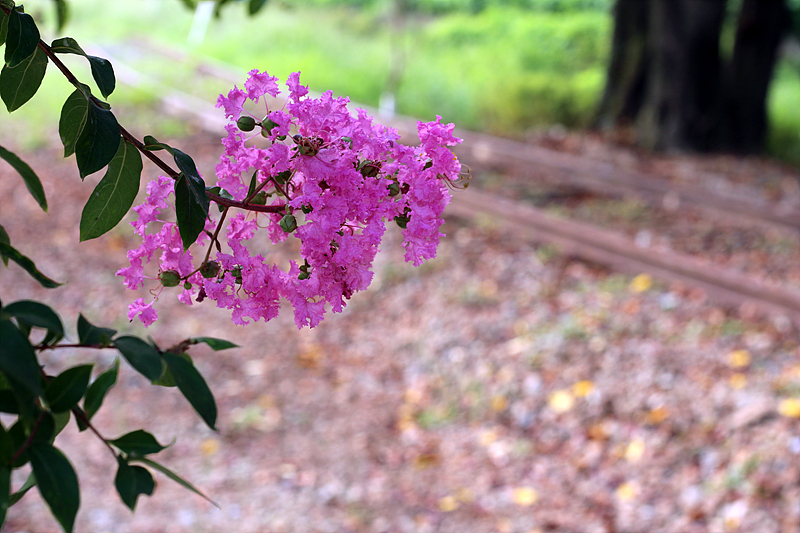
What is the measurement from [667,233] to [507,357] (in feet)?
5.86

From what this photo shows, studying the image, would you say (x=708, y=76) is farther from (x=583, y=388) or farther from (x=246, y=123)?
(x=246, y=123)

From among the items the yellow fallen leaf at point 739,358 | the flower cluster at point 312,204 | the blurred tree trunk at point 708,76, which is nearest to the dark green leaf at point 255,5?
the flower cluster at point 312,204

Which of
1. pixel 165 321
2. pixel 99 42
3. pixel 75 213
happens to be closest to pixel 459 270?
pixel 165 321

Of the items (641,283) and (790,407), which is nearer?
(790,407)

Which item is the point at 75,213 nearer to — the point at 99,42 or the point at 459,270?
the point at 459,270

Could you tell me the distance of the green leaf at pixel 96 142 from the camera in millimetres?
666

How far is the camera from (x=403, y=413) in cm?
322

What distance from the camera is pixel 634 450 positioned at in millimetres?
2781

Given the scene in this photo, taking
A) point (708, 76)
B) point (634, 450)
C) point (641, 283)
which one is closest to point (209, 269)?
point (634, 450)

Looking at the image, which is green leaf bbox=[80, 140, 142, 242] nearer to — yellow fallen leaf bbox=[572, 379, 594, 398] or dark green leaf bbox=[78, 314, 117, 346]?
dark green leaf bbox=[78, 314, 117, 346]

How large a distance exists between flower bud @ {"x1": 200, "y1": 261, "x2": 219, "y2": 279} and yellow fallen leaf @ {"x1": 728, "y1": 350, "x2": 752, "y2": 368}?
2.88 m

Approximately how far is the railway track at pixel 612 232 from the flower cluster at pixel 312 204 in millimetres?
3127

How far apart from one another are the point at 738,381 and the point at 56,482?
2.96 m

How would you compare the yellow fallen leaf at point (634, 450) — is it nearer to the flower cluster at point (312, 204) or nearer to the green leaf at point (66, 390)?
the flower cluster at point (312, 204)
